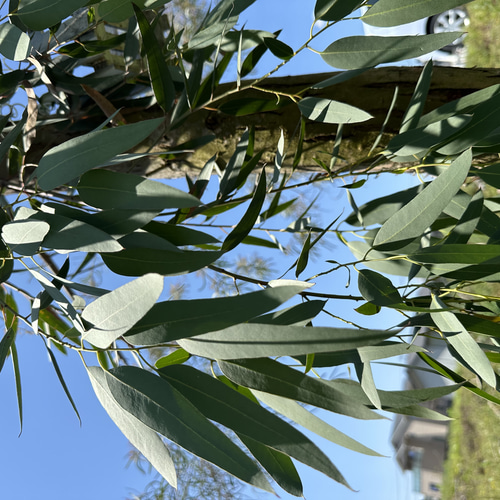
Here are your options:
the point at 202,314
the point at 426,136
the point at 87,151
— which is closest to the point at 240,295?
the point at 202,314

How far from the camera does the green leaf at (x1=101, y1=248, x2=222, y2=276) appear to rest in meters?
0.29

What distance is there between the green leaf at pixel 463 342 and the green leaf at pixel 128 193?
0.60 ft

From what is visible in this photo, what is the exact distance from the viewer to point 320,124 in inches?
22.0

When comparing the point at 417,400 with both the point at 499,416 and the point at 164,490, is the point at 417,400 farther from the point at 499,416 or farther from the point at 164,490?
the point at 499,416

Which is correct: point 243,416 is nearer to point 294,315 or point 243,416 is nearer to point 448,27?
Result: point 294,315

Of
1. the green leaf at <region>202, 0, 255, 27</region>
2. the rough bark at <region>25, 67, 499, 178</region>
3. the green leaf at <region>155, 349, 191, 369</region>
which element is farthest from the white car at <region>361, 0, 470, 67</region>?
the green leaf at <region>155, 349, 191, 369</region>

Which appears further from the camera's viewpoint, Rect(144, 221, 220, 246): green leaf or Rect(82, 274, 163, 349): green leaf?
Rect(144, 221, 220, 246): green leaf

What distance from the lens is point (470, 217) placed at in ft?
1.20

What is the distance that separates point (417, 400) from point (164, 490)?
1288 millimetres

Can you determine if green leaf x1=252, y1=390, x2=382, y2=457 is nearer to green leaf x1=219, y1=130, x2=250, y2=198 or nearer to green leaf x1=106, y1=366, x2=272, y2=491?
green leaf x1=106, y1=366, x2=272, y2=491

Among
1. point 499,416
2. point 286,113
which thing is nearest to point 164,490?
point 286,113

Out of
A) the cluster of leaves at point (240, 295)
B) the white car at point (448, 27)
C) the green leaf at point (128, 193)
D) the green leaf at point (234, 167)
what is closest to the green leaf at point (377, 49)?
the cluster of leaves at point (240, 295)

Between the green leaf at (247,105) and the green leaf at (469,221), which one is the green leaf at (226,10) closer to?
the green leaf at (247,105)

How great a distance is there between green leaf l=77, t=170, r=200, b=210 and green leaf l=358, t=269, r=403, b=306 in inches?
5.7
